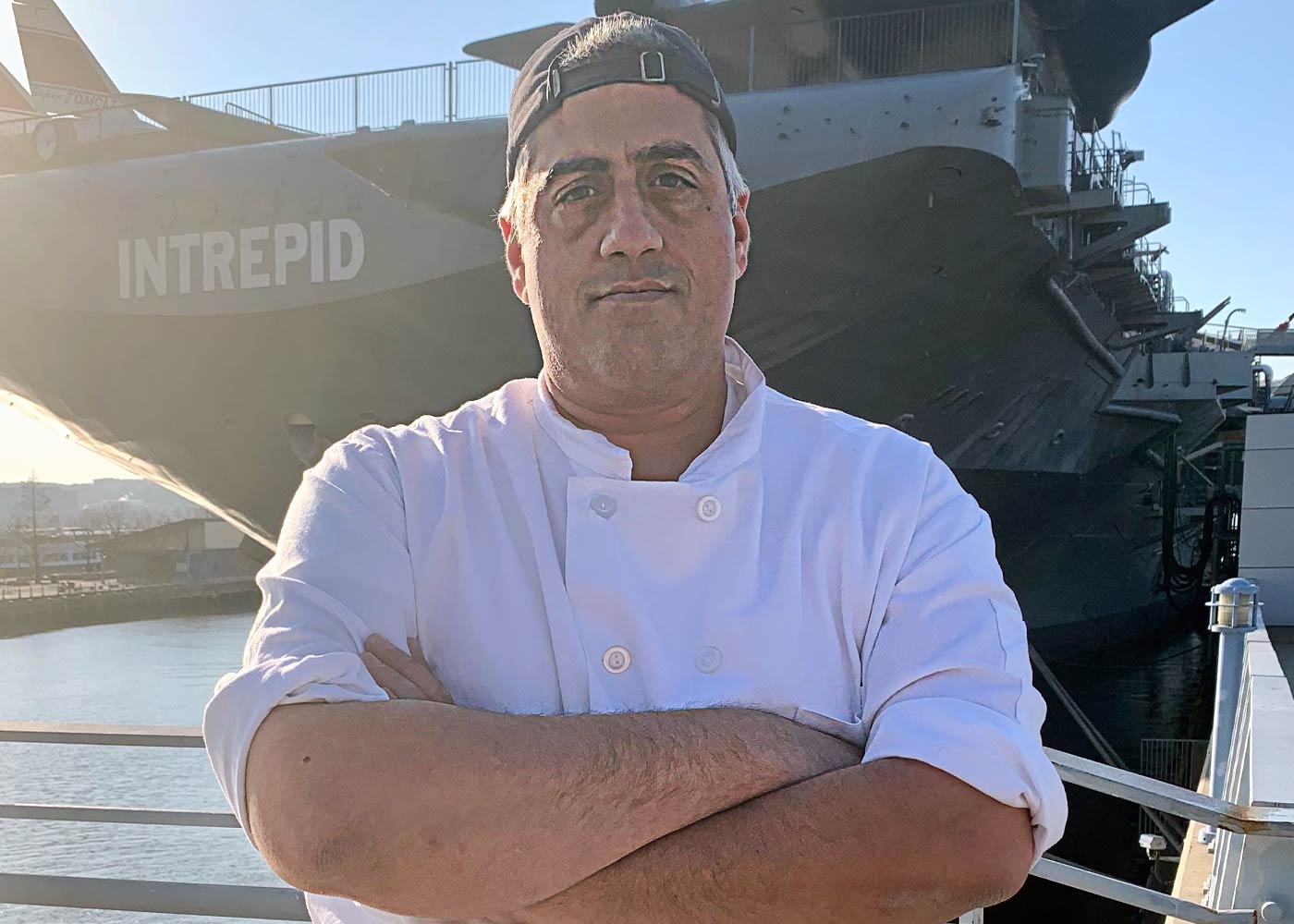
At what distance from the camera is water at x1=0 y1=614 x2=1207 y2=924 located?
13680 millimetres

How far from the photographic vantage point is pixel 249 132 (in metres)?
18.4

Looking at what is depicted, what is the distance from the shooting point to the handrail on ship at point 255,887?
204cm

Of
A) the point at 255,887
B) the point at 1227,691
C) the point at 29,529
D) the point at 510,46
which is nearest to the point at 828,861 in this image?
the point at 255,887

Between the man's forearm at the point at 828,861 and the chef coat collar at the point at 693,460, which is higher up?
the chef coat collar at the point at 693,460

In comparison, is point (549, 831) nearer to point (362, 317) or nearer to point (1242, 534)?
point (1242, 534)

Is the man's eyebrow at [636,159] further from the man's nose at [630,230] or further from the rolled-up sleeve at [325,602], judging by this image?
the rolled-up sleeve at [325,602]

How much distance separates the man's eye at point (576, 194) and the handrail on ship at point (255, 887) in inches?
44.4

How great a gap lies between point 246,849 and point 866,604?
17.1 m

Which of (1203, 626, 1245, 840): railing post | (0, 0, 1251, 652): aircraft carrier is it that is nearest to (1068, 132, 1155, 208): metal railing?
(0, 0, 1251, 652): aircraft carrier

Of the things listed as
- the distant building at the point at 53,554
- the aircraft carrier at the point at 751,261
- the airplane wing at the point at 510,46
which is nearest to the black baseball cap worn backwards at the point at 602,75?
the aircraft carrier at the point at 751,261

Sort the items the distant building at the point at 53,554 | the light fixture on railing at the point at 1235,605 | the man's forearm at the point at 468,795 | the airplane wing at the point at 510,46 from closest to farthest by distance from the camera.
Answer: the man's forearm at the point at 468,795 < the light fixture on railing at the point at 1235,605 < the airplane wing at the point at 510,46 < the distant building at the point at 53,554

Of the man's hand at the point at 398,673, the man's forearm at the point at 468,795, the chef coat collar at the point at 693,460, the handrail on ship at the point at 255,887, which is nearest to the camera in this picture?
the man's forearm at the point at 468,795

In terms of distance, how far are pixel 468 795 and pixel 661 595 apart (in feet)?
1.08

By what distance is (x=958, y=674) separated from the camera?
139 centimetres
